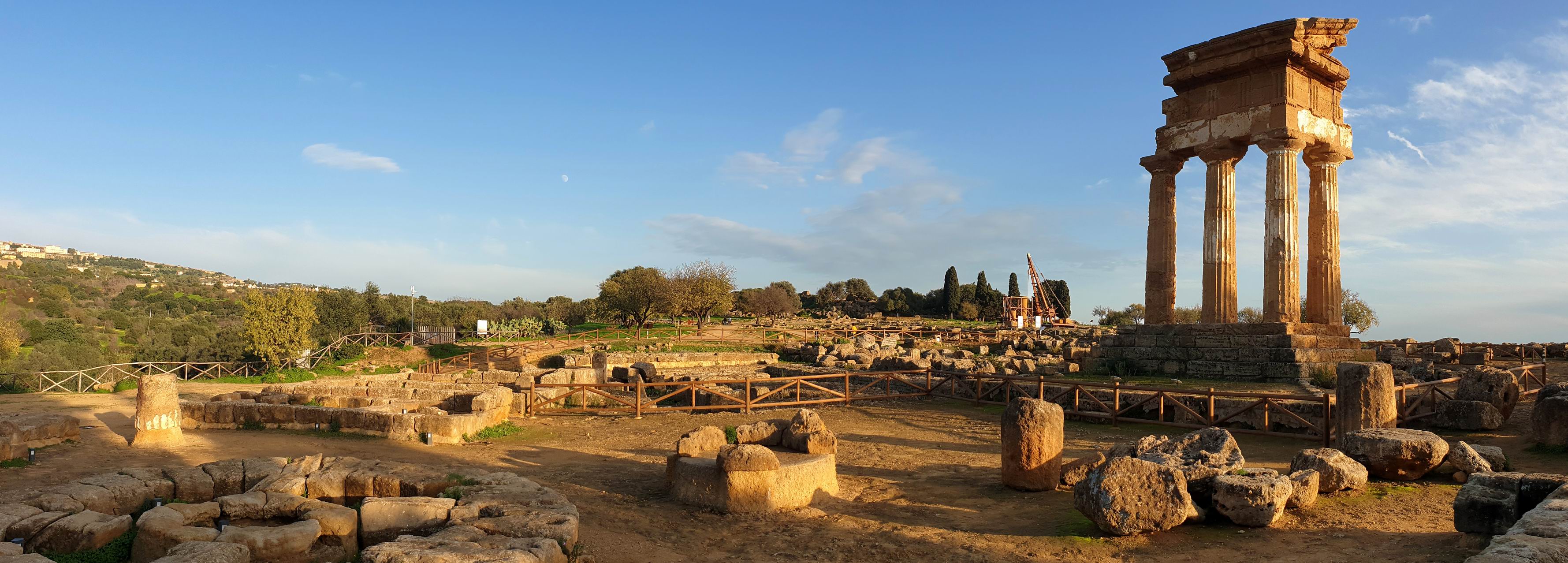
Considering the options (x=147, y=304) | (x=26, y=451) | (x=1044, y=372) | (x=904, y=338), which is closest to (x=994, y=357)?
(x=1044, y=372)

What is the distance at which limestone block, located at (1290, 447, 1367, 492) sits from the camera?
360 inches

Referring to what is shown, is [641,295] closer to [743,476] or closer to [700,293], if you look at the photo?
[700,293]

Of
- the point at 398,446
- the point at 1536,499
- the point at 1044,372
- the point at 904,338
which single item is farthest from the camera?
the point at 904,338

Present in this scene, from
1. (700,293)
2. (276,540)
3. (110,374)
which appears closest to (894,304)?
(700,293)

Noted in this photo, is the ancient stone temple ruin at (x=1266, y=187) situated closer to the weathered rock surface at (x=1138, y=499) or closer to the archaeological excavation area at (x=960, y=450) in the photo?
the archaeological excavation area at (x=960, y=450)

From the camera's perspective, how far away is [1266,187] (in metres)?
22.2

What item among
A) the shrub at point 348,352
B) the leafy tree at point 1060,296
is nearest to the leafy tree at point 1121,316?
the leafy tree at point 1060,296

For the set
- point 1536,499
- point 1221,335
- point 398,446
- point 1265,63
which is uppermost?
point 1265,63

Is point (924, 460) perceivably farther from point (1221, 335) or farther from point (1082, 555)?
point (1221, 335)

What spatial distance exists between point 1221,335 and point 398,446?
20526mm

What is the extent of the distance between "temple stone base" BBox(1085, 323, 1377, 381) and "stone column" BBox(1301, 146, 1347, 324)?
0.85 meters

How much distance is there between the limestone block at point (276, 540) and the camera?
22.8 ft

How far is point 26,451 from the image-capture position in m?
11.2

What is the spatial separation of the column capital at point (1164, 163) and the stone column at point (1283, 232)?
2.51m
